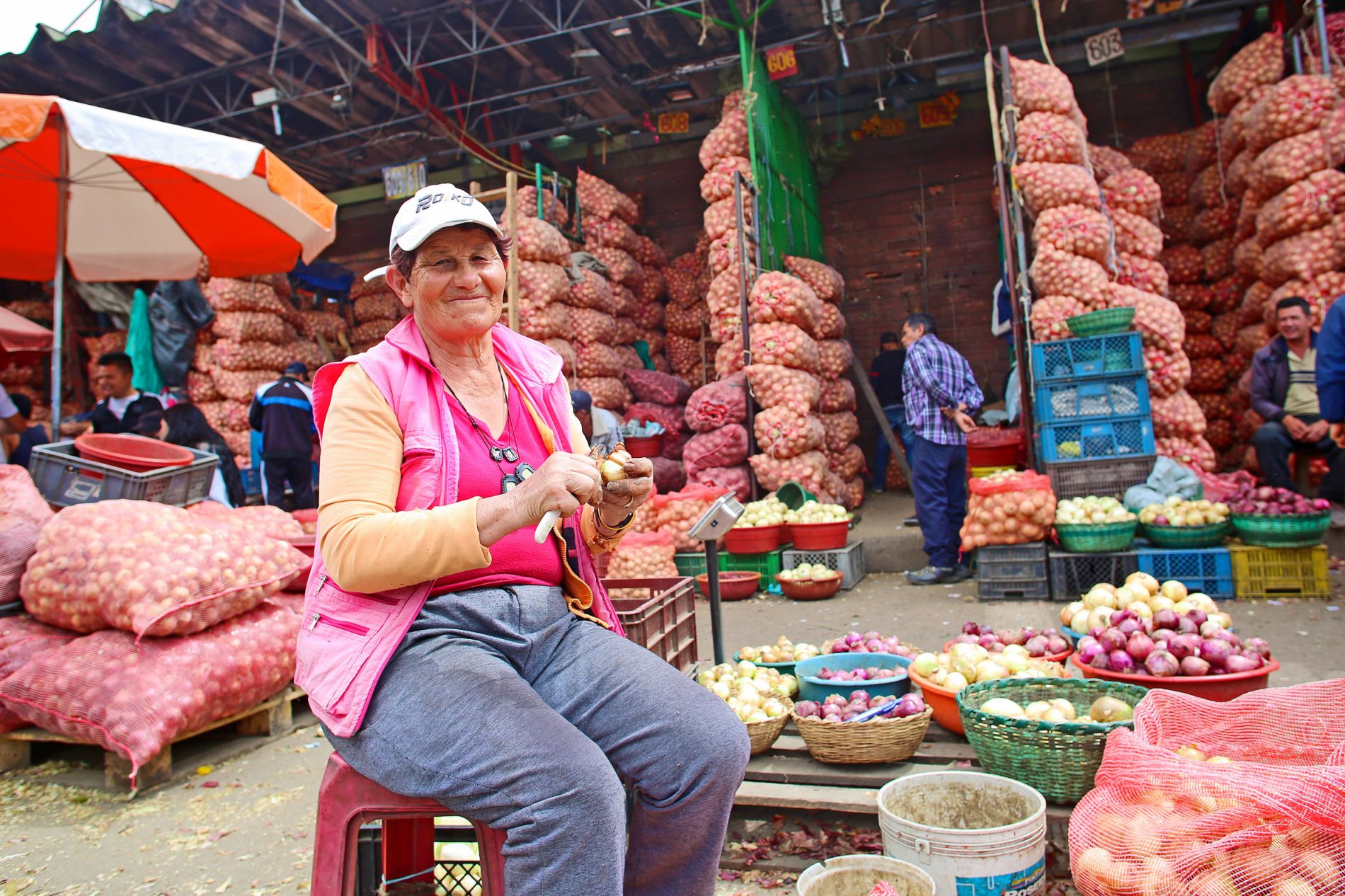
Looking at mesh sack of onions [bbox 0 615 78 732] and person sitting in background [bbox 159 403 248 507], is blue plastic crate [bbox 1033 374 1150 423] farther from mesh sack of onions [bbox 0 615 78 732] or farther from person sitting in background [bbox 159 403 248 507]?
person sitting in background [bbox 159 403 248 507]

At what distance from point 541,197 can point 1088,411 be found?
606 centimetres

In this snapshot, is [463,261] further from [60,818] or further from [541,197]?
[541,197]

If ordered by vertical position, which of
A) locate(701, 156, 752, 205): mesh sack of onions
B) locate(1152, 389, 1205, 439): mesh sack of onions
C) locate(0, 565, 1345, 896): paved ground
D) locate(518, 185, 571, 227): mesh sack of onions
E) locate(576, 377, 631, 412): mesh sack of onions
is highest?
locate(518, 185, 571, 227): mesh sack of onions

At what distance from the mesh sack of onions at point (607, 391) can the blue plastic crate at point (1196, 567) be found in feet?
17.3

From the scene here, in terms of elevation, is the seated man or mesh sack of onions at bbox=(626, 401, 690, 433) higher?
mesh sack of onions at bbox=(626, 401, 690, 433)

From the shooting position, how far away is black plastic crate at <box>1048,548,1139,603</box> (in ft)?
16.8

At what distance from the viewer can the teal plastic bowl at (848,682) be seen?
275 centimetres

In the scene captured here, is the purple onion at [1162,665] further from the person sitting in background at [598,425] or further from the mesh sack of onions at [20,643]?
the person sitting in background at [598,425]

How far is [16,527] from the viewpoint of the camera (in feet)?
11.1

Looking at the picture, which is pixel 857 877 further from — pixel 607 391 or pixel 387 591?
pixel 607 391

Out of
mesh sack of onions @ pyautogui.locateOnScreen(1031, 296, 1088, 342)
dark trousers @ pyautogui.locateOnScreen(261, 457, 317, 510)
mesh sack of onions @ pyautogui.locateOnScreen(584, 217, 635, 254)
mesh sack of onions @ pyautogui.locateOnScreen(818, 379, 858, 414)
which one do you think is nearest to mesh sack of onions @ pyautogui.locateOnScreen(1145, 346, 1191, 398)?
mesh sack of onions @ pyautogui.locateOnScreen(1031, 296, 1088, 342)

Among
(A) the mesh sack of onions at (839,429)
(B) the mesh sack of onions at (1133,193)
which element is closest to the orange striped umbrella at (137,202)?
(A) the mesh sack of onions at (839,429)

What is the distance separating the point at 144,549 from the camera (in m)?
3.19

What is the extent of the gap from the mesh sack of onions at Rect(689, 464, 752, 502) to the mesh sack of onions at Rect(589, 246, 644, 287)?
341cm
